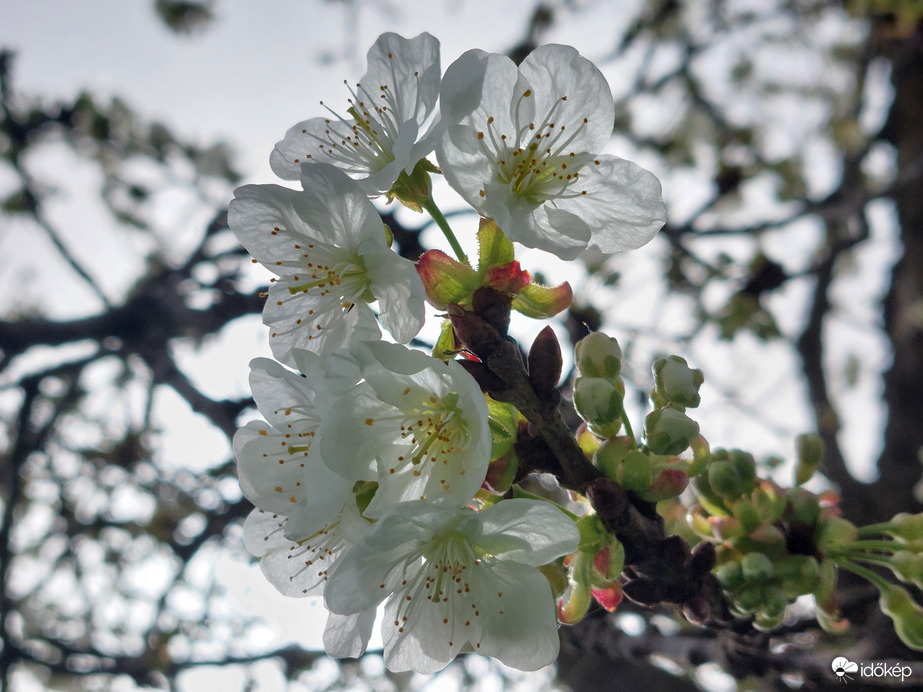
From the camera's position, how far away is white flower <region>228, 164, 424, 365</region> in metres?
1.03

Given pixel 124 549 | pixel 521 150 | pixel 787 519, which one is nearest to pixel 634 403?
pixel 787 519

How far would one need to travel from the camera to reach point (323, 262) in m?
1.19

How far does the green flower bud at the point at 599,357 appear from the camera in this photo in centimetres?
112

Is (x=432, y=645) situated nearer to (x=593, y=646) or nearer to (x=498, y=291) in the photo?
(x=498, y=291)

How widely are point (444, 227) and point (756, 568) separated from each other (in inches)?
34.5

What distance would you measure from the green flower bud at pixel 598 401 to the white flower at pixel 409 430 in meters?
0.20

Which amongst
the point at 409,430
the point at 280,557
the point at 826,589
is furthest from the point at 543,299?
the point at 826,589

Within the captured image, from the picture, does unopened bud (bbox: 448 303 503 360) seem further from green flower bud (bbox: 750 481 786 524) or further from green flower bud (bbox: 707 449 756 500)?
green flower bud (bbox: 750 481 786 524)

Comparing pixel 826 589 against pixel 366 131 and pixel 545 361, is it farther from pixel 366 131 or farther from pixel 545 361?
pixel 366 131

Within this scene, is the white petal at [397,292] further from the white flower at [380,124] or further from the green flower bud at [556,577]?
the green flower bud at [556,577]

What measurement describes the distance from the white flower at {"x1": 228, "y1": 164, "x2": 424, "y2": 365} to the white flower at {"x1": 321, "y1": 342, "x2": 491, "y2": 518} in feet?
0.30

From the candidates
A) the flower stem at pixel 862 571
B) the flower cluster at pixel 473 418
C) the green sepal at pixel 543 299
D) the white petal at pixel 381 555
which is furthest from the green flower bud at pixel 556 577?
the flower stem at pixel 862 571

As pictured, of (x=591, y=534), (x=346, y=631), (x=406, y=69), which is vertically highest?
(x=406, y=69)

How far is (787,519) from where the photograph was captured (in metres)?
1.36
